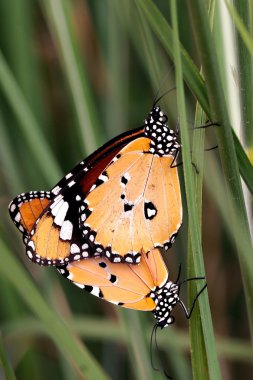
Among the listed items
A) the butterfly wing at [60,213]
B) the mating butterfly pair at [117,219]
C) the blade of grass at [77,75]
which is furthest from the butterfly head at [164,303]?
the blade of grass at [77,75]

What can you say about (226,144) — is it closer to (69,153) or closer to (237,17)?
(237,17)

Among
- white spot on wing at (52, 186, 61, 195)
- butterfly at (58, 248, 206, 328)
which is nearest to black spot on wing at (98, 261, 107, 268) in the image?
butterfly at (58, 248, 206, 328)

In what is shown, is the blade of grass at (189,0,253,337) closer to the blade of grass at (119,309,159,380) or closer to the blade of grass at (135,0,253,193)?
the blade of grass at (135,0,253,193)

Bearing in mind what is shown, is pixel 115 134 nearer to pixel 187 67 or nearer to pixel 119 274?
pixel 119 274

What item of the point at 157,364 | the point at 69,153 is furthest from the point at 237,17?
the point at 69,153

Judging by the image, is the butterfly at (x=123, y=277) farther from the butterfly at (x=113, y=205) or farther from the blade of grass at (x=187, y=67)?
the blade of grass at (x=187, y=67)

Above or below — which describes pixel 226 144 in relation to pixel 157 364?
above
